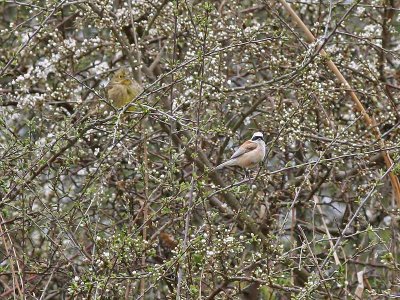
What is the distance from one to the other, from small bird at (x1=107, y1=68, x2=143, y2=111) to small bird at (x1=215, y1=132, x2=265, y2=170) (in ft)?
3.10

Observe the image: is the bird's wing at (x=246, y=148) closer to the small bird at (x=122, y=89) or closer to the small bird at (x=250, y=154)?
the small bird at (x=250, y=154)

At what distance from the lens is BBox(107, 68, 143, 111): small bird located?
22.4 feet

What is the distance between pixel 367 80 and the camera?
767 cm

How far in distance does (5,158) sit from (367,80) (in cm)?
374

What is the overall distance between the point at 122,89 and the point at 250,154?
1.26 m

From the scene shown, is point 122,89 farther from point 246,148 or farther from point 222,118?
point 246,148

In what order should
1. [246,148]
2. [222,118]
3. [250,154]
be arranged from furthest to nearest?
[222,118] → [246,148] → [250,154]

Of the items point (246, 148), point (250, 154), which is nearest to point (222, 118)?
point (246, 148)

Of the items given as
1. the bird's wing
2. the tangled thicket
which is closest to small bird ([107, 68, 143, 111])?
the tangled thicket

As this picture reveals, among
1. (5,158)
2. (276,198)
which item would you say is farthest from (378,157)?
(5,158)

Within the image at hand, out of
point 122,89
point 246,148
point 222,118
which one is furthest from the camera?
point 222,118

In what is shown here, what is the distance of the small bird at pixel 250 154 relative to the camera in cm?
631

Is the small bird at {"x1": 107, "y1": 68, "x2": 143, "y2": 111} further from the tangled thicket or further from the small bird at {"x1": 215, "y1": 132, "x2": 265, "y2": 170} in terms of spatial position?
the small bird at {"x1": 215, "y1": 132, "x2": 265, "y2": 170}

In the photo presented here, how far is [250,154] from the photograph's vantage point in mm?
6367
